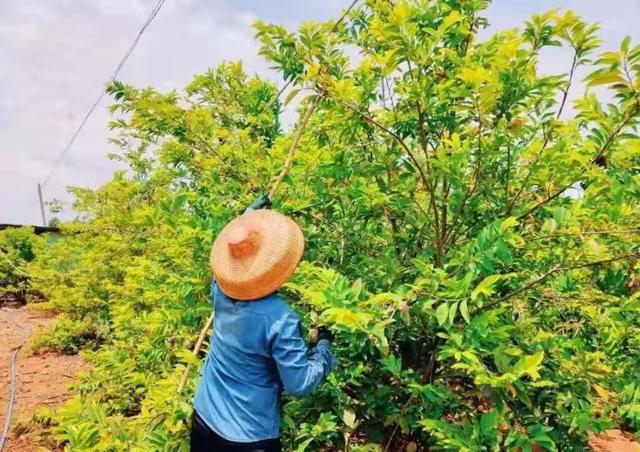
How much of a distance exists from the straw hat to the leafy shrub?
5.7 inches

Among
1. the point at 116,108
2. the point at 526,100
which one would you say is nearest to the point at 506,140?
the point at 526,100

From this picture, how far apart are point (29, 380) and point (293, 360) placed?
5.30 metres

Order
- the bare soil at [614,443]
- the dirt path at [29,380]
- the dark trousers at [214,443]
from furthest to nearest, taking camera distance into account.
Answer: the dirt path at [29,380]
the bare soil at [614,443]
the dark trousers at [214,443]

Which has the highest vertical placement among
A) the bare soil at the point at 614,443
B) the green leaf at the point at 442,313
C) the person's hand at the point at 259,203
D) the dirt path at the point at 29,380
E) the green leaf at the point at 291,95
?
the green leaf at the point at 291,95

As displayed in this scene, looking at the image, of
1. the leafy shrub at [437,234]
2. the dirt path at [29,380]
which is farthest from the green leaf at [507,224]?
the dirt path at [29,380]

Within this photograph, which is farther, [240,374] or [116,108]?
[116,108]

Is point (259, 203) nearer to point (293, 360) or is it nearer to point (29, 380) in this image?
point (293, 360)

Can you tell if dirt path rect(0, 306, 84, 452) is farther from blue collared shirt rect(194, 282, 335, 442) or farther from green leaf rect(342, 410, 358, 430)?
green leaf rect(342, 410, 358, 430)

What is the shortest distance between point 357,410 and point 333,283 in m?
0.88

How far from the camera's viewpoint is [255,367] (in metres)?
2.11

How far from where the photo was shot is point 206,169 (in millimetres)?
2895

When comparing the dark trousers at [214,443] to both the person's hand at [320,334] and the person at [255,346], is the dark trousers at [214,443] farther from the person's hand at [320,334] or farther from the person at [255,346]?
the person's hand at [320,334]

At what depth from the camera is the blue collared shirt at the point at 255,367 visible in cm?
200

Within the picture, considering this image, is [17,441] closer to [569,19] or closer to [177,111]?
[177,111]
